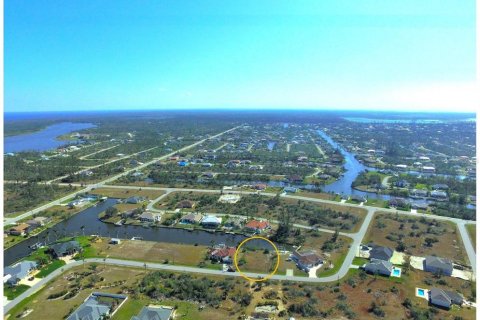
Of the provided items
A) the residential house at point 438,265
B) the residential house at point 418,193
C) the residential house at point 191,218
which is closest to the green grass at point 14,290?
the residential house at point 191,218

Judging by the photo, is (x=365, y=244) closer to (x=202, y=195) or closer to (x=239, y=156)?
(x=202, y=195)

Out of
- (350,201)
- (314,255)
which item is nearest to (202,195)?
(350,201)

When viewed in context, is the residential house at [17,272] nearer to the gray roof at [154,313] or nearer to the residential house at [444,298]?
the gray roof at [154,313]

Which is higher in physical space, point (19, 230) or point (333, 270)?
point (19, 230)

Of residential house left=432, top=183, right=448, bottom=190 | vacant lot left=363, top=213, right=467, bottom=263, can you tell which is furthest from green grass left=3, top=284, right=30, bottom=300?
residential house left=432, top=183, right=448, bottom=190

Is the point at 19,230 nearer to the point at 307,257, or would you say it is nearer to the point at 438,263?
the point at 307,257

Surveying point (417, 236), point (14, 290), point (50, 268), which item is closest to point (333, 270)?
point (417, 236)
